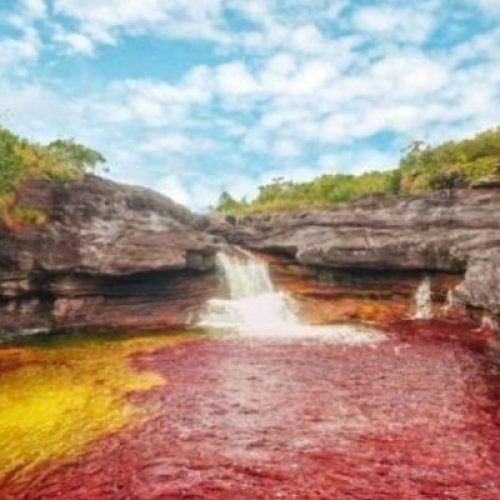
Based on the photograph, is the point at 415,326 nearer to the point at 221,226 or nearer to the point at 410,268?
the point at 410,268

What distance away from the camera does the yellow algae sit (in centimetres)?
1487

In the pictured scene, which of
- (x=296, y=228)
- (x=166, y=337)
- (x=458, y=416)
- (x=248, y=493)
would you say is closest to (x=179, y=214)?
(x=296, y=228)

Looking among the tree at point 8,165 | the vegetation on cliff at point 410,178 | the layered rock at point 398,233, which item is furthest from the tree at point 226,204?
the tree at point 8,165

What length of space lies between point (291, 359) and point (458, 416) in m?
8.78

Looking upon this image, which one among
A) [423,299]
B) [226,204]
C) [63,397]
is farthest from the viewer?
[226,204]

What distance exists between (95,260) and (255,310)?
33.5 ft

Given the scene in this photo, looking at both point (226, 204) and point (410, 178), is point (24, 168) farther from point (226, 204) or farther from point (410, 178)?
point (226, 204)

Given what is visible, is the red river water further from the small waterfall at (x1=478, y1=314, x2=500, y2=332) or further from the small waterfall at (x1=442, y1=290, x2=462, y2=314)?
the small waterfall at (x1=442, y1=290, x2=462, y2=314)

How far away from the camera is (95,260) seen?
106ft

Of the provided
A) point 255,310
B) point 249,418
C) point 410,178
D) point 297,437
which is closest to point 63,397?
point 249,418

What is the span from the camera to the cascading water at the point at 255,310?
1239 inches

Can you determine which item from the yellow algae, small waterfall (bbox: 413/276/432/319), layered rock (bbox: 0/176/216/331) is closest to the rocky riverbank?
layered rock (bbox: 0/176/216/331)

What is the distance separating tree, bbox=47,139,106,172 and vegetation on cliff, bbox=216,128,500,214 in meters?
16.8

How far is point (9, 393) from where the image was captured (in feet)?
64.7
